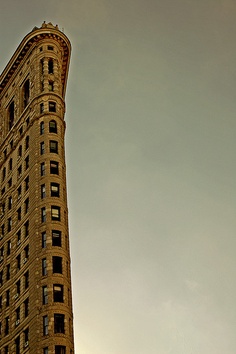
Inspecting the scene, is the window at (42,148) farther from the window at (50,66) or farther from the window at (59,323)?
the window at (59,323)

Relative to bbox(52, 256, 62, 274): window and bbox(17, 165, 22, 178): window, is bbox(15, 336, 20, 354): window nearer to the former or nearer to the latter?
bbox(52, 256, 62, 274): window

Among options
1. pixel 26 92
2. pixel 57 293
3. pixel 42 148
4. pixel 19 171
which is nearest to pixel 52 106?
pixel 42 148

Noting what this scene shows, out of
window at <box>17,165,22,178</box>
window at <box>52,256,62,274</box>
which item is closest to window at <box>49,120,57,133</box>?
window at <box>17,165,22,178</box>

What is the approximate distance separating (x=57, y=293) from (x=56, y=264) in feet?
13.5

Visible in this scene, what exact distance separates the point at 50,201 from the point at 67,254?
321 inches

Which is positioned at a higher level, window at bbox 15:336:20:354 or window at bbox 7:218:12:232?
window at bbox 7:218:12:232

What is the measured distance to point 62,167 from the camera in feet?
312

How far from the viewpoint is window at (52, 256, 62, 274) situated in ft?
A: 272

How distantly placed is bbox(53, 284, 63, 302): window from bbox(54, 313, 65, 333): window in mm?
2078

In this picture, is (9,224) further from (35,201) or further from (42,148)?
(42,148)

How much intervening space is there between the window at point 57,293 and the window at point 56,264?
6.78 ft

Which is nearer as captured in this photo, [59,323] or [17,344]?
[59,323]

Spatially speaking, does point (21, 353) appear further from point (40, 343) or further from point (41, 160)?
point (41, 160)

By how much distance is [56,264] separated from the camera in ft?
274
